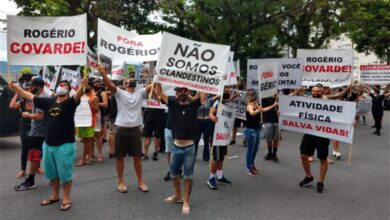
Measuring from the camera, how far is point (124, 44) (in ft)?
23.9

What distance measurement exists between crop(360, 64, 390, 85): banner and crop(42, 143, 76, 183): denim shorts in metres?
10.9

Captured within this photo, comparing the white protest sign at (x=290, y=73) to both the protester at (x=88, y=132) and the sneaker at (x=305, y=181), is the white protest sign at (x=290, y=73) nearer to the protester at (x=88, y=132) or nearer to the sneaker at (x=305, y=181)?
the sneaker at (x=305, y=181)

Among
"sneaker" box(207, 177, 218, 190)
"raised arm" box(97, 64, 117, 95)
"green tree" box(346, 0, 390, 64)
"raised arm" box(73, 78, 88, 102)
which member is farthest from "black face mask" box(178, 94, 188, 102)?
"green tree" box(346, 0, 390, 64)

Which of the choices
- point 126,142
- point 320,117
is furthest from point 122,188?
point 320,117

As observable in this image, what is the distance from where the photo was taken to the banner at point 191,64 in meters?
5.85

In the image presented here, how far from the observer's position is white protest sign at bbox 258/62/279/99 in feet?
24.5

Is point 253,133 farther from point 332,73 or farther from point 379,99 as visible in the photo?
point 379,99

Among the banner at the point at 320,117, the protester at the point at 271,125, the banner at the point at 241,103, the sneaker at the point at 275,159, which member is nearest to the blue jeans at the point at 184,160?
the banner at the point at 241,103

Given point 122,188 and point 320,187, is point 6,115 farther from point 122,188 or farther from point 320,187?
point 320,187

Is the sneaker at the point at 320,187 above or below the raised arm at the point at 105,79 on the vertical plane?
below

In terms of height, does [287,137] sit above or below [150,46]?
below

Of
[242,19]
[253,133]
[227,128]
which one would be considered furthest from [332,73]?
[242,19]

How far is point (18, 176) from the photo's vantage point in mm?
7121

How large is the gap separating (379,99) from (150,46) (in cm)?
1009
